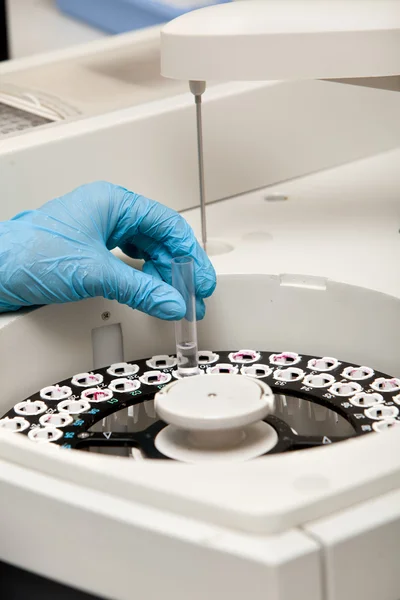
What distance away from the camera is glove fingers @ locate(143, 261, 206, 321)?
63.8 inches

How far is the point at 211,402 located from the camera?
123 centimetres

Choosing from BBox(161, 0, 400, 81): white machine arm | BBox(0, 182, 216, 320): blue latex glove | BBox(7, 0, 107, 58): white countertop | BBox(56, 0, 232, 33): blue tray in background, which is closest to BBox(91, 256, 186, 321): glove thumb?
BBox(0, 182, 216, 320): blue latex glove

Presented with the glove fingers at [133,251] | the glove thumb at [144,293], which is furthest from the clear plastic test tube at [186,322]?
the glove fingers at [133,251]

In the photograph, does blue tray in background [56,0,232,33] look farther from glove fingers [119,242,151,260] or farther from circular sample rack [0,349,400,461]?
circular sample rack [0,349,400,461]

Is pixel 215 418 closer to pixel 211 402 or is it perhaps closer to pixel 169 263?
pixel 211 402

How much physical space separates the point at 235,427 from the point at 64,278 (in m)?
0.38

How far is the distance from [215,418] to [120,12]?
1972mm

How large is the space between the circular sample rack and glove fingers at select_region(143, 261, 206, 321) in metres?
0.06

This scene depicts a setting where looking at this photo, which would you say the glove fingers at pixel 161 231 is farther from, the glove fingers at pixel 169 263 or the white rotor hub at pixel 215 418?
the white rotor hub at pixel 215 418

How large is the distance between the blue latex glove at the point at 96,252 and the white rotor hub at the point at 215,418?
0.24 meters

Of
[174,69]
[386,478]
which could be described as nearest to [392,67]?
[174,69]

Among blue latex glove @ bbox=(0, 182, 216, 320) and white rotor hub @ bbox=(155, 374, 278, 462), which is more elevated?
blue latex glove @ bbox=(0, 182, 216, 320)

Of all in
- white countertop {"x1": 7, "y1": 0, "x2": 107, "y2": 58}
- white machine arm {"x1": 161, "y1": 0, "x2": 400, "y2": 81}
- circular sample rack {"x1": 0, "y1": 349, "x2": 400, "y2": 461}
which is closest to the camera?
circular sample rack {"x1": 0, "y1": 349, "x2": 400, "y2": 461}

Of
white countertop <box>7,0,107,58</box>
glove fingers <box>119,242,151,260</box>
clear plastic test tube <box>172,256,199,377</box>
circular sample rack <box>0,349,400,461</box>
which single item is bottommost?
circular sample rack <box>0,349,400,461</box>
